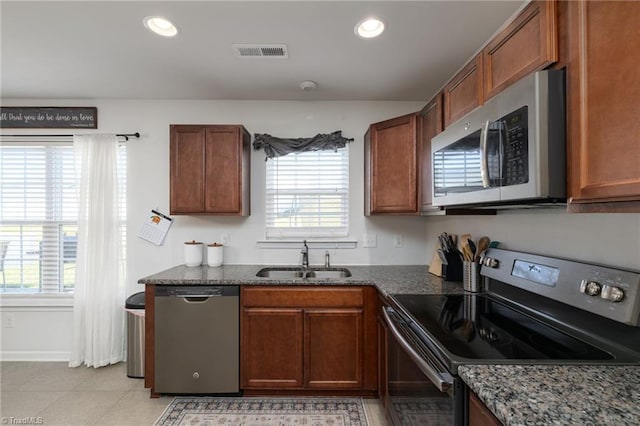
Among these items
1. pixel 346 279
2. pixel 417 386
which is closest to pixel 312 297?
pixel 346 279

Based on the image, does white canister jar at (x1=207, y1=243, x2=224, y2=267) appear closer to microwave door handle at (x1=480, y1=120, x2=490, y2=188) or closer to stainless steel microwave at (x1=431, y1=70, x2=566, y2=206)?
stainless steel microwave at (x1=431, y1=70, x2=566, y2=206)

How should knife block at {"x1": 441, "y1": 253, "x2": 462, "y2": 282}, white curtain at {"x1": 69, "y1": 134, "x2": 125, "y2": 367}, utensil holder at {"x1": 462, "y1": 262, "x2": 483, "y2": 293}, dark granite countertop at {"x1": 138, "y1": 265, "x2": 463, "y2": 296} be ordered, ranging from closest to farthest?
utensil holder at {"x1": 462, "y1": 262, "x2": 483, "y2": 293} < dark granite countertop at {"x1": 138, "y1": 265, "x2": 463, "y2": 296} < knife block at {"x1": 441, "y1": 253, "x2": 462, "y2": 282} < white curtain at {"x1": 69, "y1": 134, "x2": 125, "y2": 367}

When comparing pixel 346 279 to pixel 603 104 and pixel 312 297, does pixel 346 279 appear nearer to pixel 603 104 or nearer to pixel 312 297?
pixel 312 297

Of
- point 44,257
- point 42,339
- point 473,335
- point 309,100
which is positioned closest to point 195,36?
point 309,100

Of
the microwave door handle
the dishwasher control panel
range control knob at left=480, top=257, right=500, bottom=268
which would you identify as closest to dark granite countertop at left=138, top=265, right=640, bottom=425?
the microwave door handle

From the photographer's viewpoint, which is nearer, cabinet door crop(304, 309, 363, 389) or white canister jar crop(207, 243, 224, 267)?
cabinet door crop(304, 309, 363, 389)

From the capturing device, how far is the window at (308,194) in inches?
110

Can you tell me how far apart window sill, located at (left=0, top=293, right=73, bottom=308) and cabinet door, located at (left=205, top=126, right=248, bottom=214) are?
1.70 metres

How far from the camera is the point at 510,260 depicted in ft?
5.04

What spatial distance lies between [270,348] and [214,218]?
4.31ft

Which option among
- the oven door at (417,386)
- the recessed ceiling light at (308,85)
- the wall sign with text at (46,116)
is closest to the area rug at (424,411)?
the oven door at (417,386)

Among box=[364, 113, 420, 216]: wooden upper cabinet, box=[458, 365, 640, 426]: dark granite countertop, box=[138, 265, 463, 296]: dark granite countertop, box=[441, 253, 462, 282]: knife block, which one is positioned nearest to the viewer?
box=[458, 365, 640, 426]: dark granite countertop

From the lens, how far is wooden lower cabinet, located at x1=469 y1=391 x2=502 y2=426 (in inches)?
30.0

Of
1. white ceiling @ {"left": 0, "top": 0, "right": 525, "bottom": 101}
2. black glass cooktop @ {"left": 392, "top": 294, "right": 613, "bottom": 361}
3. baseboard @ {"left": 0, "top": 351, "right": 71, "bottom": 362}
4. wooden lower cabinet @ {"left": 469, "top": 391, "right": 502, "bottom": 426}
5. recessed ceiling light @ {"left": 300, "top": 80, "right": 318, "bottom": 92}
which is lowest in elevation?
baseboard @ {"left": 0, "top": 351, "right": 71, "bottom": 362}
